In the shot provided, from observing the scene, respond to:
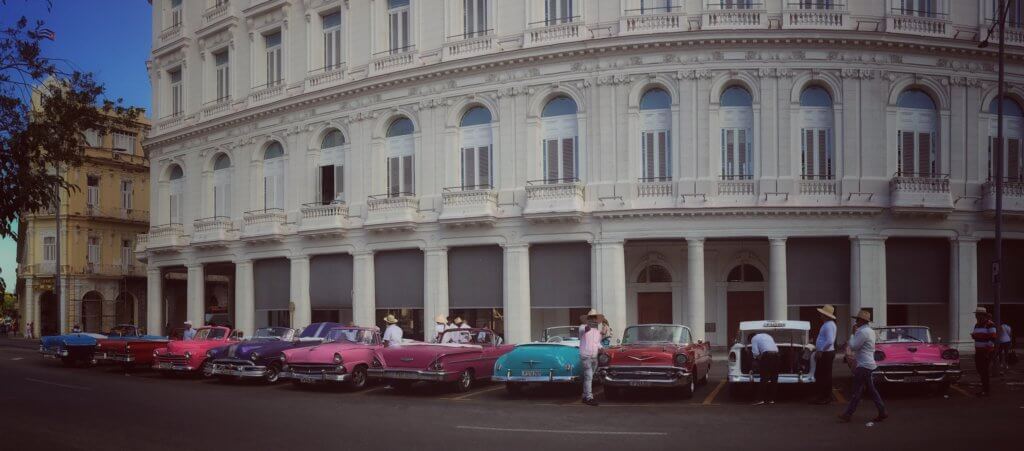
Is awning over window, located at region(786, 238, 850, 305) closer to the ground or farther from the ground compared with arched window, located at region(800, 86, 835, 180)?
closer to the ground

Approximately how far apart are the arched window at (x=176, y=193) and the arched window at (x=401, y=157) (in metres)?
14.2

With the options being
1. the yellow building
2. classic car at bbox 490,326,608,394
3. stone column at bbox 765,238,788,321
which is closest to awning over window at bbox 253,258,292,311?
stone column at bbox 765,238,788,321

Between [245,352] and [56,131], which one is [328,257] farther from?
[56,131]

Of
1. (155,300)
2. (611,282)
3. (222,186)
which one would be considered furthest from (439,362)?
(155,300)

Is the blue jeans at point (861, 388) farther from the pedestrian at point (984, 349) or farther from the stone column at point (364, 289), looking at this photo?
the stone column at point (364, 289)

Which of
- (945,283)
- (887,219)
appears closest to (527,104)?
(887,219)

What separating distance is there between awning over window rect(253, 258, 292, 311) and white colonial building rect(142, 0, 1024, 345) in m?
1.16

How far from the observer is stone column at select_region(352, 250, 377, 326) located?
109ft

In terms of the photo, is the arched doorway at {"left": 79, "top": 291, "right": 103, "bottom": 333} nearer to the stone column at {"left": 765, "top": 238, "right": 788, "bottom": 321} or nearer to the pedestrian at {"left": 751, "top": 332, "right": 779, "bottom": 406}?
the stone column at {"left": 765, "top": 238, "right": 788, "bottom": 321}

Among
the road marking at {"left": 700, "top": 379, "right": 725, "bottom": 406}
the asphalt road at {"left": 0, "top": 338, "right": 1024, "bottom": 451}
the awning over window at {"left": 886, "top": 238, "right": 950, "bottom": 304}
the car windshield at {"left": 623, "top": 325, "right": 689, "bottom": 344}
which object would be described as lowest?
the road marking at {"left": 700, "top": 379, "right": 725, "bottom": 406}

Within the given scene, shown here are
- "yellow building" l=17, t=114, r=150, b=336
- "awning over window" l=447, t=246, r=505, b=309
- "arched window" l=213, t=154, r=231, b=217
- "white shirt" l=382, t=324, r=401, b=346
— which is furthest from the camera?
"yellow building" l=17, t=114, r=150, b=336

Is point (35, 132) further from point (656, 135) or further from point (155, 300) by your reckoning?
point (155, 300)

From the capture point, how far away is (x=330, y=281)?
34656mm

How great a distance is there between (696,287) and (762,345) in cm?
1142
